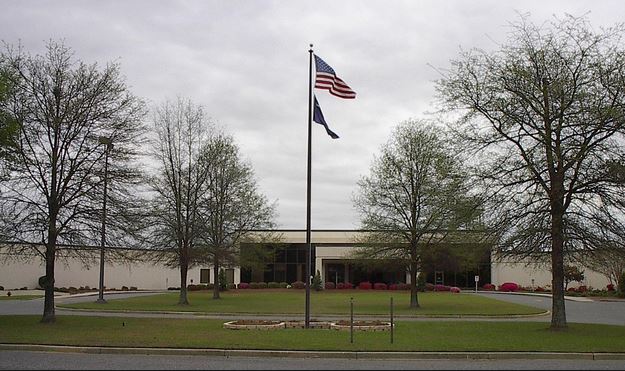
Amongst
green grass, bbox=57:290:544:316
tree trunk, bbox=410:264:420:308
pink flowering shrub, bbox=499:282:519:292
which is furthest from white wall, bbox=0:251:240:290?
pink flowering shrub, bbox=499:282:519:292

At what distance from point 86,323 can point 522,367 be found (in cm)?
1506

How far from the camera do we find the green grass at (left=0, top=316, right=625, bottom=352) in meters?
16.6

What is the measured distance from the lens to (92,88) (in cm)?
2300

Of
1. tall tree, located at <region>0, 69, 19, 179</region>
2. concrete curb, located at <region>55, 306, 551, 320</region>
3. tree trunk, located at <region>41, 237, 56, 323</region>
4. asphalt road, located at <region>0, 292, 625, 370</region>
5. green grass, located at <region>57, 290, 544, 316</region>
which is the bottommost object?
green grass, located at <region>57, 290, 544, 316</region>

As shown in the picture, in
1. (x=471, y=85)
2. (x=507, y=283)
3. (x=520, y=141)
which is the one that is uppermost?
(x=471, y=85)

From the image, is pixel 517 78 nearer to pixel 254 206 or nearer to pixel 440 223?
pixel 440 223

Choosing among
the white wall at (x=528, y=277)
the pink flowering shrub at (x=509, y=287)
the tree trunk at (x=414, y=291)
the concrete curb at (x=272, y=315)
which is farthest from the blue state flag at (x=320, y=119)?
the pink flowering shrub at (x=509, y=287)

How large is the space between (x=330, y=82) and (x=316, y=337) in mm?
8119

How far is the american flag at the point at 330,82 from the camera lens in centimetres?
2162

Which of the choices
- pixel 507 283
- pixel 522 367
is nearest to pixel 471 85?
pixel 522 367

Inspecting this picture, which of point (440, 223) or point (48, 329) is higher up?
point (440, 223)

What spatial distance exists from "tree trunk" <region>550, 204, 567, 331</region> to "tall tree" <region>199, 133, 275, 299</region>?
22.5 m

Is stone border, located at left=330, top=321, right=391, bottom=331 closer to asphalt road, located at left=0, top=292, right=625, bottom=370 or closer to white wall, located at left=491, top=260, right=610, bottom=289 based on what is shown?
asphalt road, located at left=0, top=292, right=625, bottom=370

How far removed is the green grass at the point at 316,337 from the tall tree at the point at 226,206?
56.3 ft
